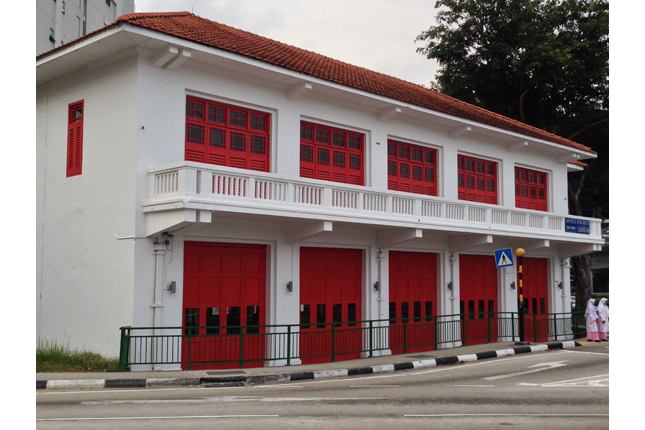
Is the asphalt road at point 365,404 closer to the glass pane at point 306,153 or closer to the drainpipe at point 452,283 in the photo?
the glass pane at point 306,153

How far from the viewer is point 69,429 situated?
27.9ft

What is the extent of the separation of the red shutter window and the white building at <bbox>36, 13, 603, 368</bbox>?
0.05 meters

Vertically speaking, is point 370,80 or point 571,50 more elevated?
point 571,50

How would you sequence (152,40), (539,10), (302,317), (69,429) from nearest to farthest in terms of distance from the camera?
(69,429) → (152,40) → (302,317) → (539,10)

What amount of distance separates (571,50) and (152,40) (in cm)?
2600

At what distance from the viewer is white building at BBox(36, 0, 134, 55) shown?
123 ft

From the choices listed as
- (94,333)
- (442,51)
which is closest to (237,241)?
(94,333)

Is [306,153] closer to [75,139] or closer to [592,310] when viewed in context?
[75,139]

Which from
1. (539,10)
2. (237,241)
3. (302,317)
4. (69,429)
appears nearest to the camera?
(69,429)

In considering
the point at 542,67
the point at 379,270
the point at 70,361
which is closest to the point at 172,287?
the point at 70,361

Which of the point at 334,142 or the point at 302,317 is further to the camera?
the point at 334,142

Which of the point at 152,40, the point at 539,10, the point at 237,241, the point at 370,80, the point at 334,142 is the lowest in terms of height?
the point at 237,241

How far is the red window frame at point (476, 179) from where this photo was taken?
24.0 m

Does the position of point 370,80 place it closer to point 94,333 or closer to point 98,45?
point 98,45
